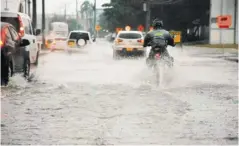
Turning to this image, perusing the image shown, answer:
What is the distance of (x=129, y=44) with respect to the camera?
29.9 meters

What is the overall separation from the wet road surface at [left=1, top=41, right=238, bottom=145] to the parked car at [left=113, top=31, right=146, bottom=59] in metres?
13.6

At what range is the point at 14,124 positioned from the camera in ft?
27.6

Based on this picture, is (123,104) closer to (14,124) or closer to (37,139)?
(14,124)

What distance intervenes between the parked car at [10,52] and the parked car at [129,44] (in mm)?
15098

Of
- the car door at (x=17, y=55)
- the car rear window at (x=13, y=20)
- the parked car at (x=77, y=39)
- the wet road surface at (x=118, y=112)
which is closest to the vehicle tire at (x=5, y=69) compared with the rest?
the wet road surface at (x=118, y=112)

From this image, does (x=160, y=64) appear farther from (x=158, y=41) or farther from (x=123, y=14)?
(x=123, y=14)

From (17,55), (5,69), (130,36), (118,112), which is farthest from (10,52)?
(130,36)

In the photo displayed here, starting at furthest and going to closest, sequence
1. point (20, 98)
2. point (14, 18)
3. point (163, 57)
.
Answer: point (14, 18)
point (163, 57)
point (20, 98)

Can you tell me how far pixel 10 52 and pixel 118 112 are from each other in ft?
14.8

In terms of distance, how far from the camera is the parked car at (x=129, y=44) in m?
29.8

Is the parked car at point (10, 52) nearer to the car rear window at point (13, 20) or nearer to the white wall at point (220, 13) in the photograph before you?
the car rear window at point (13, 20)

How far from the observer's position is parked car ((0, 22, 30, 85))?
12861 millimetres

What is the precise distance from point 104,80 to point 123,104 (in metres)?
5.43

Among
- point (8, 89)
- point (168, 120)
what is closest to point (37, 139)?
point (168, 120)
